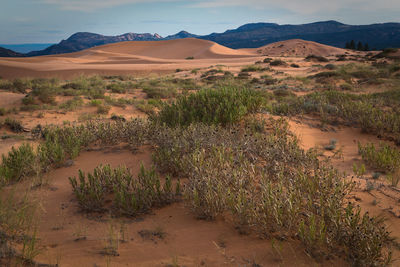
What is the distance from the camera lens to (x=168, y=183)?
3.24 m

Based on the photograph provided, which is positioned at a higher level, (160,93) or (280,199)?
(160,93)

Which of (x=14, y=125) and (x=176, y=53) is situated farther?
(x=176, y=53)

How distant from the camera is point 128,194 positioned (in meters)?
3.30

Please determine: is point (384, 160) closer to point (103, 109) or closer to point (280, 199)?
point (280, 199)

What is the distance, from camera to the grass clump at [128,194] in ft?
10.4

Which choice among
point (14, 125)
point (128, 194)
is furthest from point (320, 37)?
point (128, 194)

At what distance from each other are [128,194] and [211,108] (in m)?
3.06

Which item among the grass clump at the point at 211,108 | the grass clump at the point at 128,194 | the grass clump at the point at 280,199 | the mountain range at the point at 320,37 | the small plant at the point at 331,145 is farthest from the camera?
the mountain range at the point at 320,37

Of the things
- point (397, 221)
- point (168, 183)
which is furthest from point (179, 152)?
point (397, 221)

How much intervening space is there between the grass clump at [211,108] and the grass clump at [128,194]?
224 cm

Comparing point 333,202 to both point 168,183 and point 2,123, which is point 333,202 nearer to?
point 168,183

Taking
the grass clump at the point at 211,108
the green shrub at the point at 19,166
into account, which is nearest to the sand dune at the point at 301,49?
the grass clump at the point at 211,108

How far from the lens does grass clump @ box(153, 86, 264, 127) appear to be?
5.71 metres

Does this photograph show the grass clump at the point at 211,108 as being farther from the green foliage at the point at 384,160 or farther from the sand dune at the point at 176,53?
the sand dune at the point at 176,53
